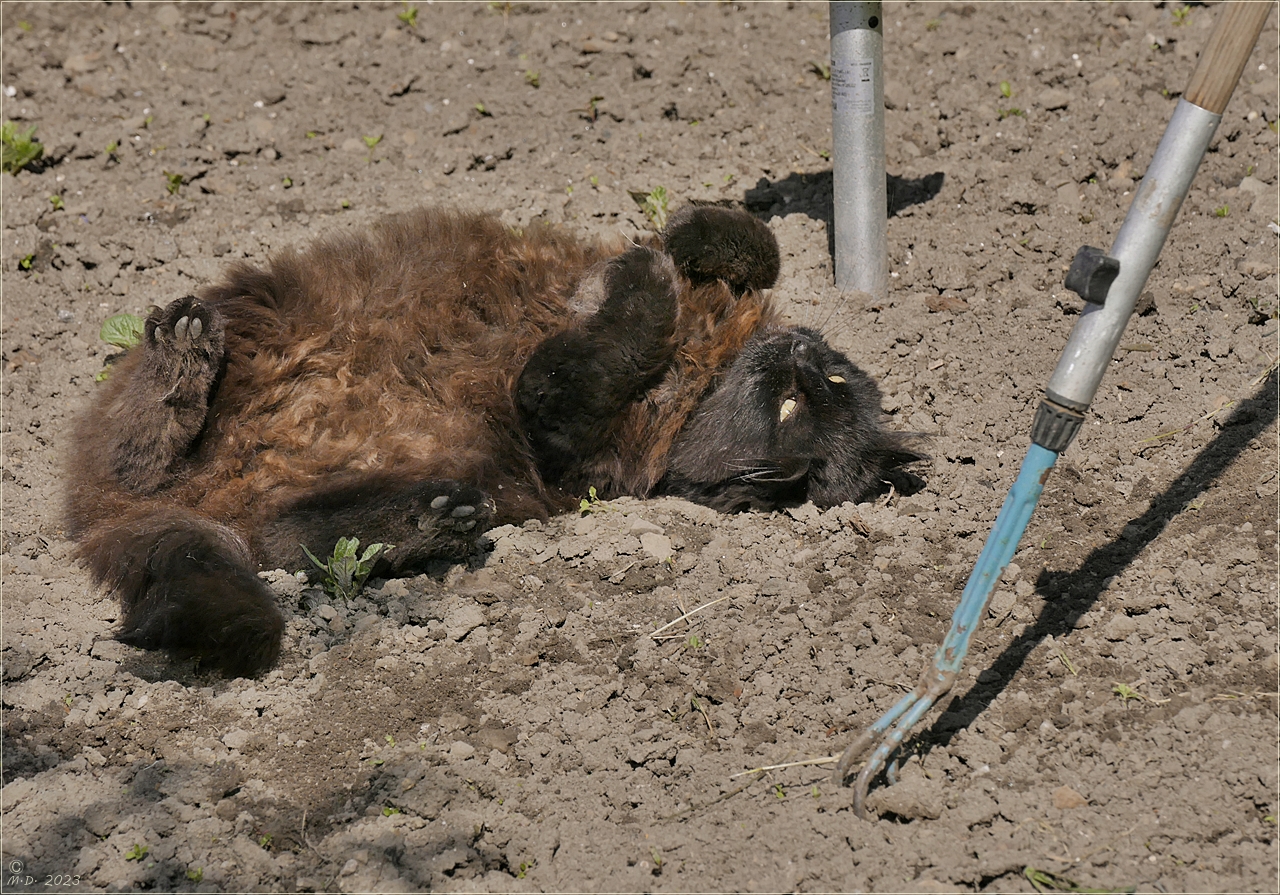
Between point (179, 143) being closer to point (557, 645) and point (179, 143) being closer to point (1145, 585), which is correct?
point (557, 645)

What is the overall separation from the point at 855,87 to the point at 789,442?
1.53 metres

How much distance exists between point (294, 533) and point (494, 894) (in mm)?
1682

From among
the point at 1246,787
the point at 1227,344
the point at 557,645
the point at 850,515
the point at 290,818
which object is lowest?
the point at 290,818

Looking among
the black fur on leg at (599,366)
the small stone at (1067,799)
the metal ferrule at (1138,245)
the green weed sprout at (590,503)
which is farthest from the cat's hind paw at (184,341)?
the small stone at (1067,799)

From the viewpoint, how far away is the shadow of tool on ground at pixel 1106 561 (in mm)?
2740

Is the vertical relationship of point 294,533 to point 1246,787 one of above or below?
below

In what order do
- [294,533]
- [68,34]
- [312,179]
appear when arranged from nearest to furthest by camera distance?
[294,533], [312,179], [68,34]

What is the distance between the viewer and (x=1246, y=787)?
7.73ft

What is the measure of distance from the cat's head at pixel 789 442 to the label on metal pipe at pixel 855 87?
1008 mm

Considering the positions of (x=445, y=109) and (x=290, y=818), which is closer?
(x=290, y=818)

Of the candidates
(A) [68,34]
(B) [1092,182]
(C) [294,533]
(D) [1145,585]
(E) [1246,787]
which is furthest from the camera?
(A) [68,34]

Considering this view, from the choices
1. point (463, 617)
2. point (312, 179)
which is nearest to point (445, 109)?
point (312, 179)

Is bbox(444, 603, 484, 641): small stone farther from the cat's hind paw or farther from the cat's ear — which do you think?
the cat's ear

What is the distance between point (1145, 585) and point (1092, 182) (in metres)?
2.51
